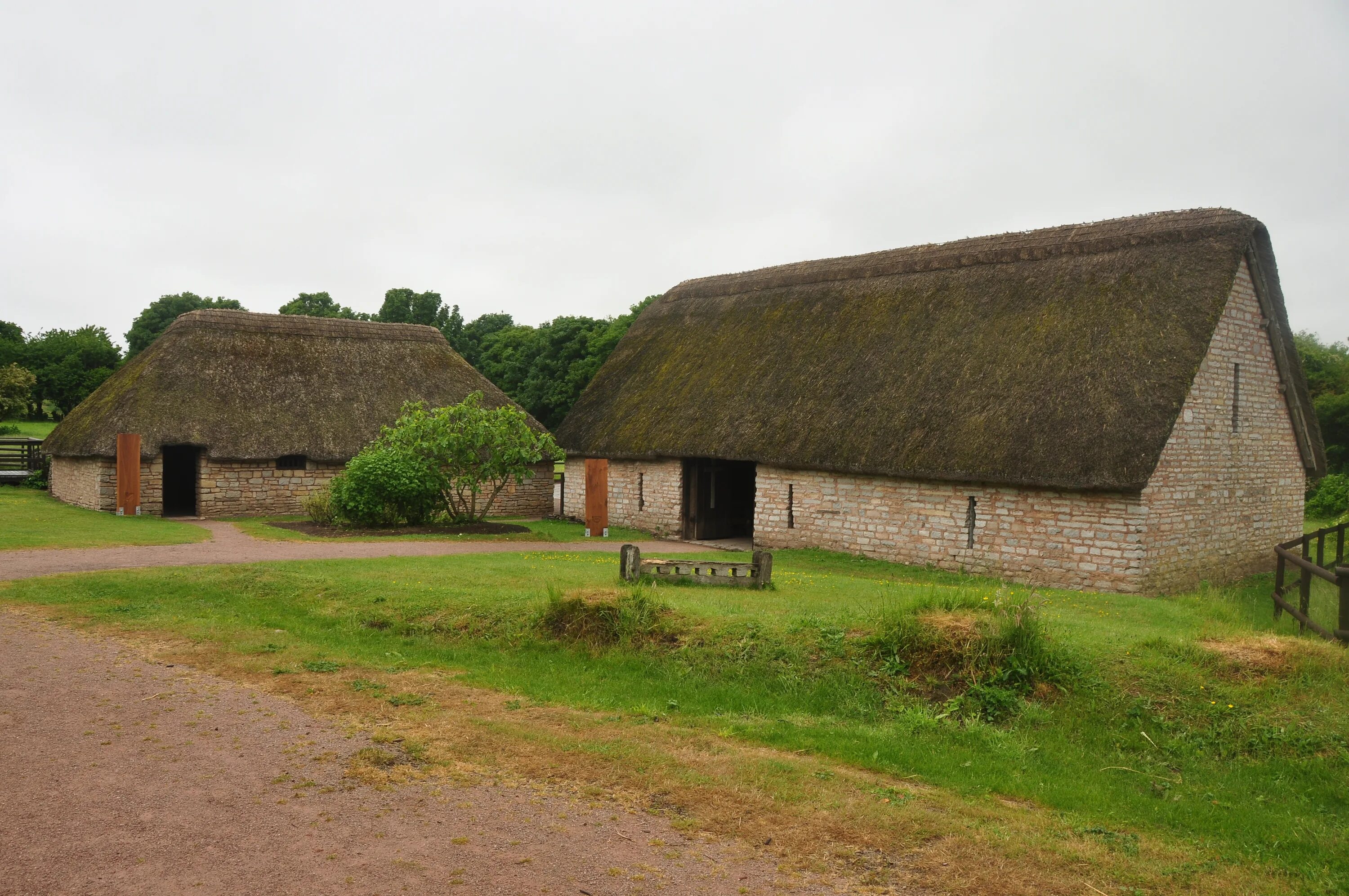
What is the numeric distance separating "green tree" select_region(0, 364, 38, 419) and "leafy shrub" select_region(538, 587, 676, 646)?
A: 47418 millimetres

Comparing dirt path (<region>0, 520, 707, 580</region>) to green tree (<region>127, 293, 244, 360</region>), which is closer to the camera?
dirt path (<region>0, 520, 707, 580</region>)

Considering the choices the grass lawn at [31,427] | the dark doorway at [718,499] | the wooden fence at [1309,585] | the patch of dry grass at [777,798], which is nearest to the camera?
the patch of dry grass at [777,798]

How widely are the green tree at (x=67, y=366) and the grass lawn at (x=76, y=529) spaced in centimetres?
2723

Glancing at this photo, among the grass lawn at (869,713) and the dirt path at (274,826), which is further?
the grass lawn at (869,713)

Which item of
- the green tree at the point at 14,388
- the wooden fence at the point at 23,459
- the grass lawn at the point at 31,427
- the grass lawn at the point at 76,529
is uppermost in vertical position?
the green tree at the point at 14,388

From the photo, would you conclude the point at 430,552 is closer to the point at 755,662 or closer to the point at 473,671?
the point at 473,671

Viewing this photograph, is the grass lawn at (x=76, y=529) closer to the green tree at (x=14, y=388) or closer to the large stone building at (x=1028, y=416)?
the large stone building at (x=1028, y=416)

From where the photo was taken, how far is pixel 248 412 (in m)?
24.9

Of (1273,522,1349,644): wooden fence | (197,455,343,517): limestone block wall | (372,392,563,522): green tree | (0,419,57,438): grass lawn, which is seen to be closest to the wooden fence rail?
(197,455,343,517): limestone block wall

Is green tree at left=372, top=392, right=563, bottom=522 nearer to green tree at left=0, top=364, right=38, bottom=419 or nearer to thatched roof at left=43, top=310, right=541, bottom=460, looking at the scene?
thatched roof at left=43, top=310, right=541, bottom=460

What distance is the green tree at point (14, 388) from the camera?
152 feet

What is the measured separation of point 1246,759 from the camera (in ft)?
24.2

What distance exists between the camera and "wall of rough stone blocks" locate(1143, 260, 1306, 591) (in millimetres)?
16438

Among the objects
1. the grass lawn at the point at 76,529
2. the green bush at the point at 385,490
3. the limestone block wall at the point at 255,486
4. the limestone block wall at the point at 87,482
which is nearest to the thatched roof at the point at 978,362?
the green bush at the point at 385,490
